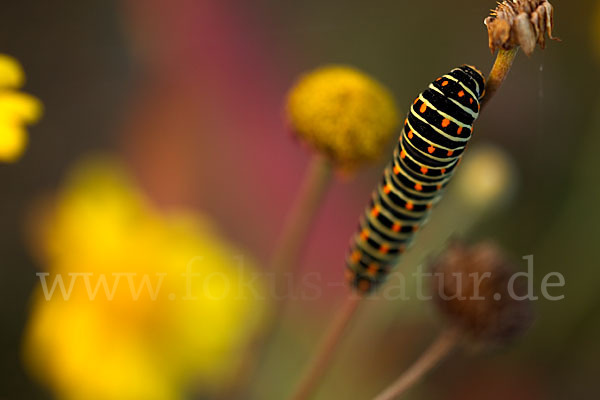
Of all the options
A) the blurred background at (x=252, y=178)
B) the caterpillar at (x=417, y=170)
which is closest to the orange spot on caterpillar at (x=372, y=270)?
the caterpillar at (x=417, y=170)

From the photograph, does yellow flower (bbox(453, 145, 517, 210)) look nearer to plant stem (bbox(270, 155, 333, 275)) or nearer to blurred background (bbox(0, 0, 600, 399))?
blurred background (bbox(0, 0, 600, 399))

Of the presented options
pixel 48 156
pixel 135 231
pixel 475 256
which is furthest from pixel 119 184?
pixel 475 256

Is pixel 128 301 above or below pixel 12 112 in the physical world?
below

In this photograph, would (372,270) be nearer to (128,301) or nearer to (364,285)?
(364,285)

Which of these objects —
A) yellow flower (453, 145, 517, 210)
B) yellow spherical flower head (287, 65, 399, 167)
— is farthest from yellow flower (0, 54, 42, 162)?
yellow flower (453, 145, 517, 210)

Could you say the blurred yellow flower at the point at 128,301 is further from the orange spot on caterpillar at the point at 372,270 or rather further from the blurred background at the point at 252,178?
the orange spot on caterpillar at the point at 372,270

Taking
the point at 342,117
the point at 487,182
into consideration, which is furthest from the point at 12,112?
the point at 487,182

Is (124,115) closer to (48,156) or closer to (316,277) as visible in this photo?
(48,156)

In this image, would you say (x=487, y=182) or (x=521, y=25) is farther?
(x=487, y=182)
